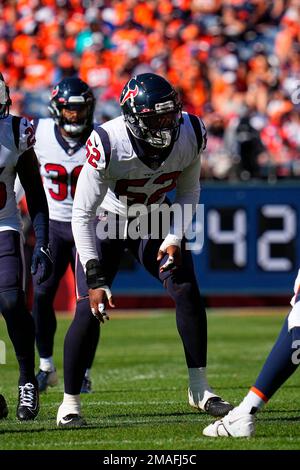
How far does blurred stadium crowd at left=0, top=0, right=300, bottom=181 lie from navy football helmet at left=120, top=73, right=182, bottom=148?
7633mm

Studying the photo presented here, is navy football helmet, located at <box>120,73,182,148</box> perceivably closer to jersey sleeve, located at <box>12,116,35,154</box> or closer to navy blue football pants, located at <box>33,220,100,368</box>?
jersey sleeve, located at <box>12,116,35,154</box>

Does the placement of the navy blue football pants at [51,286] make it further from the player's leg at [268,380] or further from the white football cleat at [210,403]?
the player's leg at [268,380]

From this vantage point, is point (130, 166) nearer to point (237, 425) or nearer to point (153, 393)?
point (237, 425)

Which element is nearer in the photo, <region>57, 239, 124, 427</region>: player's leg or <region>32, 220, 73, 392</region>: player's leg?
<region>57, 239, 124, 427</region>: player's leg

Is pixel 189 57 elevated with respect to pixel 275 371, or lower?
elevated

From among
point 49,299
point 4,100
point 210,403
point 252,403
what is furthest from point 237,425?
point 49,299

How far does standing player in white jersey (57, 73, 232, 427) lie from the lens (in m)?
4.83

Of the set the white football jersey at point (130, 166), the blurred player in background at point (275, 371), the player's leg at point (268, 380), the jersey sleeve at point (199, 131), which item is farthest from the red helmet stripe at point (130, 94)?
the player's leg at point (268, 380)

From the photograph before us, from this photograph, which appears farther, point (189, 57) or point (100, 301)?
point (189, 57)

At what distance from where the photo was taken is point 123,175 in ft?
16.4

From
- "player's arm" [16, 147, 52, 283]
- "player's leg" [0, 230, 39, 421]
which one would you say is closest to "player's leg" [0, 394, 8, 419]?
"player's leg" [0, 230, 39, 421]

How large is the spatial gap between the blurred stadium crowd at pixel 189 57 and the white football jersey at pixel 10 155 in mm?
7396

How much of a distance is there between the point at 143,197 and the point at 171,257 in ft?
1.27
